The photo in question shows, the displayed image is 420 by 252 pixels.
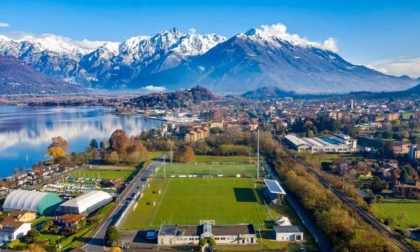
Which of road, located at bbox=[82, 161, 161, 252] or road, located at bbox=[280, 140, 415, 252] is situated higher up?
road, located at bbox=[280, 140, 415, 252]

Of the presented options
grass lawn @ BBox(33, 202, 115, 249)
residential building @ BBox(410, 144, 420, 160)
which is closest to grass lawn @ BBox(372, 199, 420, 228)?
residential building @ BBox(410, 144, 420, 160)

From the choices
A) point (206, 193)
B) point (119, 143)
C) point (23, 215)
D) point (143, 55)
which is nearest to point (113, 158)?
point (119, 143)

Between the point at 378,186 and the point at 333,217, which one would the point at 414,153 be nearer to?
the point at 378,186

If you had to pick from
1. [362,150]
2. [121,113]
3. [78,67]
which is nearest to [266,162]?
[362,150]

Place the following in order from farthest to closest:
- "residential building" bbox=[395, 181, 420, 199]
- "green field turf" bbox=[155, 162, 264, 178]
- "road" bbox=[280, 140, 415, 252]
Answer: "green field turf" bbox=[155, 162, 264, 178], "residential building" bbox=[395, 181, 420, 199], "road" bbox=[280, 140, 415, 252]

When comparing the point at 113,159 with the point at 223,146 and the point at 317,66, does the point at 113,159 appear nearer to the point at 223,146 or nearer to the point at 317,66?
the point at 223,146

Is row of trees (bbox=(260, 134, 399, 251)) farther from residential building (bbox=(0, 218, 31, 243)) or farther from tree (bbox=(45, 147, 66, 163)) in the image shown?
tree (bbox=(45, 147, 66, 163))

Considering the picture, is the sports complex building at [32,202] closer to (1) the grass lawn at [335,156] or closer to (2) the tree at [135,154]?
(2) the tree at [135,154]
